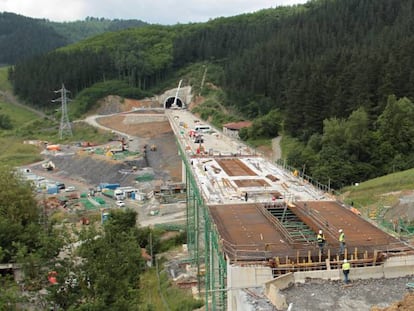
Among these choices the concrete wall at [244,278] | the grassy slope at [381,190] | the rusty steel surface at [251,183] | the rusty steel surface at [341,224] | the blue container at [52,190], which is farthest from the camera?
the blue container at [52,190]

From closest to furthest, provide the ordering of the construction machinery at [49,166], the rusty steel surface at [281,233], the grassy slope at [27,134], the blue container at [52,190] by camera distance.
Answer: the rusty steel surface at [281,233] → the blue container at [52,190] → the construction machinery at [49,166] → the grassy slope at [27,134]

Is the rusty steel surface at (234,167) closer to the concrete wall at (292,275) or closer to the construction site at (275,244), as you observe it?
the construction site at (275,244)

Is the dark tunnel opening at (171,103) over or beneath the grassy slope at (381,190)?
over

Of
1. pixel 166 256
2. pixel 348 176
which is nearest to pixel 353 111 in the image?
pixel 348 176

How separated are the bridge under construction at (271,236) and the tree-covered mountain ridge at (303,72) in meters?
15.5

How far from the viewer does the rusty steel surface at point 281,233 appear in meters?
19.8

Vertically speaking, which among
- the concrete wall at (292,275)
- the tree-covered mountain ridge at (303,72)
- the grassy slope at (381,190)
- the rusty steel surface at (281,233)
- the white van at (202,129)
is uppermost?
the tree-covered mountain ridge at (303,72)

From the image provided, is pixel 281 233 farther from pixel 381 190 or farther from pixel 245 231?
pixel 381 190

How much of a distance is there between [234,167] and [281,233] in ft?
56.3

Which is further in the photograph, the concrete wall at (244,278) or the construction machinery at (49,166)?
the construction machinery at (49,166)

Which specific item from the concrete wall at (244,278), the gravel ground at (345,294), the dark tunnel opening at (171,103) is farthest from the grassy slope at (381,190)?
the dark tunnel opening at (171,103)

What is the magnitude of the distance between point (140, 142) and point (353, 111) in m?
44.0

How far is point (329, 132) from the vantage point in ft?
165

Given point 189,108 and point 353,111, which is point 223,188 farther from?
point 189,108
